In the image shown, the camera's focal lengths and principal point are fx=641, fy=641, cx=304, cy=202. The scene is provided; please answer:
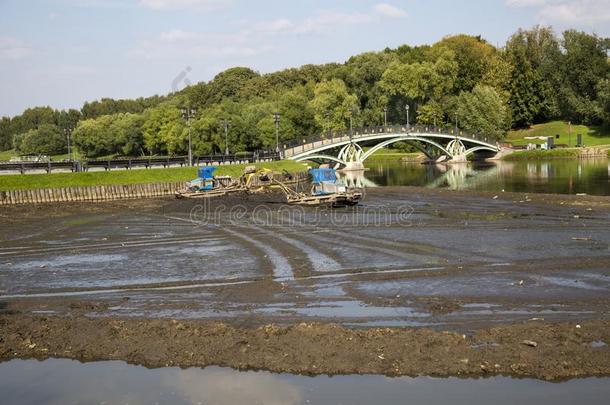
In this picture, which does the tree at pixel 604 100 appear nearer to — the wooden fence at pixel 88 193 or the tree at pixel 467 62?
the tree at pixel 467 62

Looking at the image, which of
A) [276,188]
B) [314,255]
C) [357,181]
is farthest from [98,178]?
[314,255]

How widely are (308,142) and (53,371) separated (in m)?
88.9

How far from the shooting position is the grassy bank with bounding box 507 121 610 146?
136m

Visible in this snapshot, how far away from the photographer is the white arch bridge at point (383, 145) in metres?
101

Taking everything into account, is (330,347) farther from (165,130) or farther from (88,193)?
(165,130)

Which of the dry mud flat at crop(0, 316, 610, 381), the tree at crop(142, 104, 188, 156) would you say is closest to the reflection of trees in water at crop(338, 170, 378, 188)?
the tree at crop(142, 104, 188, 156)

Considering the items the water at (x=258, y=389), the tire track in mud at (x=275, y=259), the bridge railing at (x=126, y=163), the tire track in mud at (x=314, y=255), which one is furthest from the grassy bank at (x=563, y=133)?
the water at (x=258, y=389)

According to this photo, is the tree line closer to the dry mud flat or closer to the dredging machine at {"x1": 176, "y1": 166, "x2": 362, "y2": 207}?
the dredging machine at {"x1": 176, "y1": 166, "x2": 362, "y2": 207}

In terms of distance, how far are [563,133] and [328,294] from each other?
140 meters

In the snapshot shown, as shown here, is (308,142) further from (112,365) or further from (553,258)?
(112,365)

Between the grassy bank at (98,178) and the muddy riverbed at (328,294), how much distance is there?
22020mm

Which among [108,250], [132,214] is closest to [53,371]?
[108,250]

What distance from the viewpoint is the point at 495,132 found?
137500 millimetres

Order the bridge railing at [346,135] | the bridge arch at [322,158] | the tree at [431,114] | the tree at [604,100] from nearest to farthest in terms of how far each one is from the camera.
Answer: the bridge arch at [322,158] < the bridge railing at [346,135] < the tree at [604,100] < the tree at [431,114]
